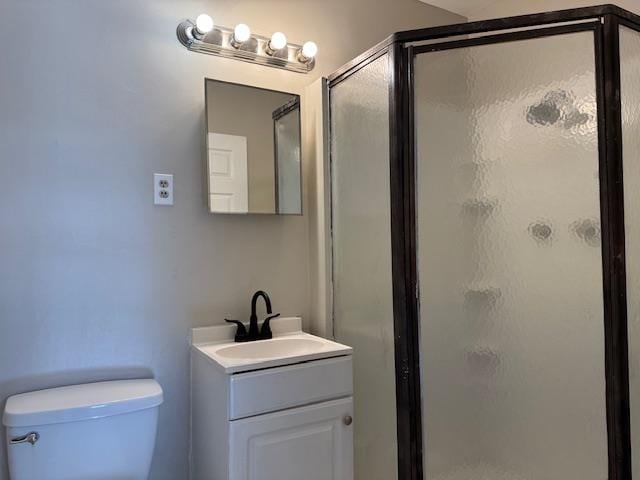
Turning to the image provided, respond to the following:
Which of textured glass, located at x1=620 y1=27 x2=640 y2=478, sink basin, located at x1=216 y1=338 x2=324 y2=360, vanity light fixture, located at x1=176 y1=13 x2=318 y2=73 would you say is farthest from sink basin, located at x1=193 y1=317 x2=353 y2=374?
vanity light fixture, located at x1=176 y1=13 x2=318 y2=73

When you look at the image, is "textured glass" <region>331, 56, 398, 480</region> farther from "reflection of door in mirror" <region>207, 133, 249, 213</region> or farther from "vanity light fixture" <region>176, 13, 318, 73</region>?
"reflection of door in mirror" <region>207, 133, 249, 213</region>

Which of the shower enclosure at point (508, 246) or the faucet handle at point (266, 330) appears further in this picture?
the faucet handle at point (266, 330)

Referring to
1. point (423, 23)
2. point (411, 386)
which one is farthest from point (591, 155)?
point (423, 23)

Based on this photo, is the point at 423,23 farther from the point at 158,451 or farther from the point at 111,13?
the point at 158,451

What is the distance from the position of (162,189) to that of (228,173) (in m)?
0.26

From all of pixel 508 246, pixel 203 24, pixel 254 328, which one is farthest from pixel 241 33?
pixel 508 246

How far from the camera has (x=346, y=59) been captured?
2.12 m

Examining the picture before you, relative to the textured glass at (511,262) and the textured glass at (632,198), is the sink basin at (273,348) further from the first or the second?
the textured glass at (632,198)

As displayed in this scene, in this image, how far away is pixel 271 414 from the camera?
1435 millimetres

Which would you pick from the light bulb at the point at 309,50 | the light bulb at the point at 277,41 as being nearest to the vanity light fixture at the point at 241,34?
the light bulb at the point at 277,41

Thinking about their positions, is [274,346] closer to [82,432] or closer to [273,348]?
[273,348]

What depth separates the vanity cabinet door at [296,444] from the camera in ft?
4.56

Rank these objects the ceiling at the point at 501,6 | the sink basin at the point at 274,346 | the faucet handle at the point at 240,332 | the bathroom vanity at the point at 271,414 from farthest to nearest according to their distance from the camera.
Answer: the ceiling at the point at 501,6 < the faucet handle at the point at 240,332 < the sink basin at the point at 274,346 < the bathroom vanity at the point at 271,414

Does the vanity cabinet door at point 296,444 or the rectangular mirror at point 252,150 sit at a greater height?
the rectangular mirror at point 252,150
